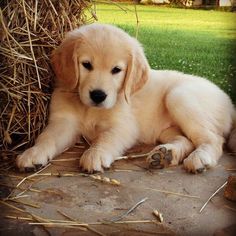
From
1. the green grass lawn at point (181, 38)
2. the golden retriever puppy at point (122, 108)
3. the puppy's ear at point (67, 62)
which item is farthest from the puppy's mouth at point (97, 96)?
the green grass lawn at point (181, 38)

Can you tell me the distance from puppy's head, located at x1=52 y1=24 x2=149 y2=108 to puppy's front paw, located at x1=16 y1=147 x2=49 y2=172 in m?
0.48

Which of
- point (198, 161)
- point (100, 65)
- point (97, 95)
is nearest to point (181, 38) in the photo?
point (100, 65)

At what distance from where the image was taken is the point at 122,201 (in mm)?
2678

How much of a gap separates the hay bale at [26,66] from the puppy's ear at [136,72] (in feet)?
2.09

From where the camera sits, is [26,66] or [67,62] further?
[26,66]

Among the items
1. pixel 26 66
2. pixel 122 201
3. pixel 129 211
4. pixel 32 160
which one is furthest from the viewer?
pixel 26 66

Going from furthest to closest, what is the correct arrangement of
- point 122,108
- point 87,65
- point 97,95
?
point 122,108, point 87,65, point 97,95

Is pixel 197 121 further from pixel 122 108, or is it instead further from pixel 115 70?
pixel 115 70

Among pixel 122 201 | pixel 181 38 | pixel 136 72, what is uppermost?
pixel 181 38

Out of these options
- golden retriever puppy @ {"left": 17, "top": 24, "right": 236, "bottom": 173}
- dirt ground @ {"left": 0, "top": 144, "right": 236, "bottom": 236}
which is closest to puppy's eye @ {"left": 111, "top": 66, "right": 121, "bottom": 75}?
golden retriever puppy @ {"left": 17, "top": 24, "right": 236, "bottom": 173}

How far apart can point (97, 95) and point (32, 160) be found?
0.61 m

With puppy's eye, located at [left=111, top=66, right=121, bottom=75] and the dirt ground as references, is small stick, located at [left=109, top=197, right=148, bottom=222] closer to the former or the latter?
the dirt ground

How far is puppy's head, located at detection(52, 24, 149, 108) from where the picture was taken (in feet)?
10.6

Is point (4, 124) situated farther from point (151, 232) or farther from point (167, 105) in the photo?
point (151, 232)
